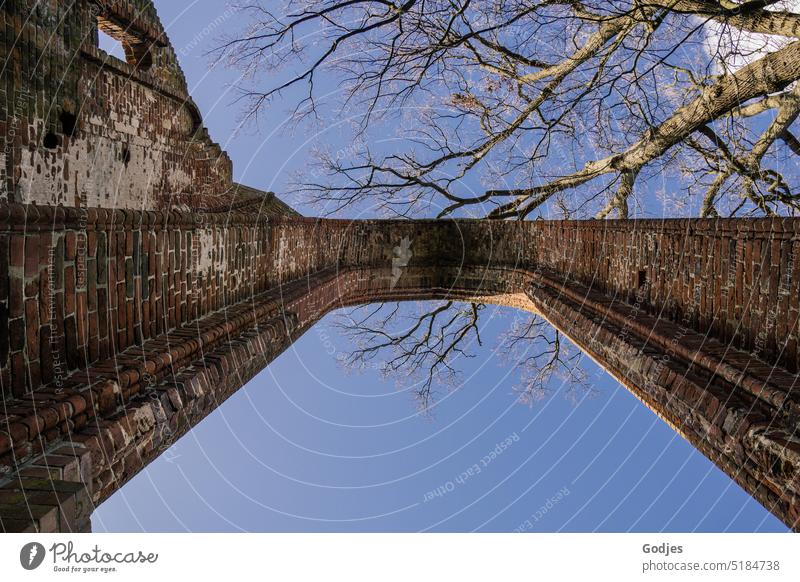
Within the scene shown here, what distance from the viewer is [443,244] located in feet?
37.5

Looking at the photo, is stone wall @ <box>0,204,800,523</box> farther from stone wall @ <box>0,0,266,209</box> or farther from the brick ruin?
stone wall @ <box>0,0,266,209</box>

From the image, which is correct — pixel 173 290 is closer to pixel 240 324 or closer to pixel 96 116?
pixel 240 324

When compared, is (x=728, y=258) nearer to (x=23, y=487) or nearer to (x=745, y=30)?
(x=745, y=30)

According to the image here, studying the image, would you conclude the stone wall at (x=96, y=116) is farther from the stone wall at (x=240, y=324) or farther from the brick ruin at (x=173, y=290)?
the stone wall at (x=240, y=324)

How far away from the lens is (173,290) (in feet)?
16.8

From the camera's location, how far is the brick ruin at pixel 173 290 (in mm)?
3289

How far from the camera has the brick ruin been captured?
3289 millimetres

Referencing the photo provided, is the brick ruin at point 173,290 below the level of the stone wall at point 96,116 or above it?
below

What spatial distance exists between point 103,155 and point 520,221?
7381 millimetres

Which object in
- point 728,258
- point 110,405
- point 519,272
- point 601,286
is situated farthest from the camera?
point 519,272

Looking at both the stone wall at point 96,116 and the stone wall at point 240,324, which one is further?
the stone wall at point 96,116

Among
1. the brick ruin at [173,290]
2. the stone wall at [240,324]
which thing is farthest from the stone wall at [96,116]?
the stone wall at [240,324]

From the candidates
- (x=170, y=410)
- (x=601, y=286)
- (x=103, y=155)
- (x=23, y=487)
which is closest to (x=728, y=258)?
(x=601, y=286)

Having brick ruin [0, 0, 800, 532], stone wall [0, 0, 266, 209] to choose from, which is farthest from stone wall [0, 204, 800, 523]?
stone wall [0, 0, 266, 209]
